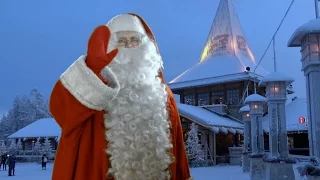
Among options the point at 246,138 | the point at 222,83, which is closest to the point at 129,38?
the point at 246,138

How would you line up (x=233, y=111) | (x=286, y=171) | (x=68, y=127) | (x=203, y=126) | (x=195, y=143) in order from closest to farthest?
(x=68, y=127), (x=286, y=171), (x=195, y=143), (x=203, y=126), (x=233, y=111)

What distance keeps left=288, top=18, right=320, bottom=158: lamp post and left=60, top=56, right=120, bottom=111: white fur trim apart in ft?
15.6

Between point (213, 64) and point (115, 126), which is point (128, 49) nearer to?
point (115, 126)

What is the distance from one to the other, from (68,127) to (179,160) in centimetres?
87

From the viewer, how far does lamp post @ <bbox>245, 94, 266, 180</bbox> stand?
14086 millimetres

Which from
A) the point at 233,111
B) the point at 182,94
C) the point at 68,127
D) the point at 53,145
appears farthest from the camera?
the point at 53,145

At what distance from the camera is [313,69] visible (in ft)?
22.0

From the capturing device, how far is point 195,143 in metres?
21.2

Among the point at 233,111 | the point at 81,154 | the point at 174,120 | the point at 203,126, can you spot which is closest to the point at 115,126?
the point at 81,154

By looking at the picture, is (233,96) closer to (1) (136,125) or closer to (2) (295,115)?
(2) (295,115)

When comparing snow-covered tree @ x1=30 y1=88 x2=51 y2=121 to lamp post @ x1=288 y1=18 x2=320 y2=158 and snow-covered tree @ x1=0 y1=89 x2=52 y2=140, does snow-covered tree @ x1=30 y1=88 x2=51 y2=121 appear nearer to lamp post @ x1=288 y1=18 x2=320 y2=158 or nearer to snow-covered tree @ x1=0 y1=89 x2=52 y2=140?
snow-covered tree @ x1=0 y1=89 x2=52 y2=140

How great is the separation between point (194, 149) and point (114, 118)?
18947mm

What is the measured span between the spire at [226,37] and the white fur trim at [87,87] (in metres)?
28.7

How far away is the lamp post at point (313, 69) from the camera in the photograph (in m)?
6.46
